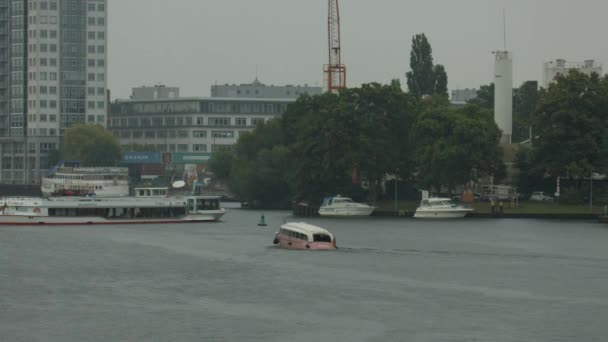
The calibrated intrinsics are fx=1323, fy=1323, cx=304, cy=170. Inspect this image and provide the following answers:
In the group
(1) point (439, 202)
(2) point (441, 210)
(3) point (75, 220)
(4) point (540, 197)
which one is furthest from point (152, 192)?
(4) point (540, 197)

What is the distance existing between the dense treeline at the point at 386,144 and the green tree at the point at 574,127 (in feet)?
22.3

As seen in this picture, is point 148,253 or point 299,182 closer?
point 148,253

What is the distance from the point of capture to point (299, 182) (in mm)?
187750

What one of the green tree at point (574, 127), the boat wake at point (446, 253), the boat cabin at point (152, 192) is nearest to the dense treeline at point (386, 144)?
the green tree at point (574, 127)

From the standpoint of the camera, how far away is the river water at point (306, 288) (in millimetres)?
70750

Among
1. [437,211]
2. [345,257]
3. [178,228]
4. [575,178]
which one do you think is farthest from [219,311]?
[575,178]

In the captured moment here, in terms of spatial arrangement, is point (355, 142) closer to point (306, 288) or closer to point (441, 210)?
point (441, 210)

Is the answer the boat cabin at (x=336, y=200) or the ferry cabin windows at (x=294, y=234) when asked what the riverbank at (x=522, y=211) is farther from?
the ferry cabin windows at (x=294, y=234)

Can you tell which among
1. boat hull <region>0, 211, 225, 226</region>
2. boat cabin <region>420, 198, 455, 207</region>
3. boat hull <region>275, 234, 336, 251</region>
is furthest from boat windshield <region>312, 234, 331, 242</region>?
boat cabin <region>420, 198, 455, 207</region>

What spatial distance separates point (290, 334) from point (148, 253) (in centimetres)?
4549

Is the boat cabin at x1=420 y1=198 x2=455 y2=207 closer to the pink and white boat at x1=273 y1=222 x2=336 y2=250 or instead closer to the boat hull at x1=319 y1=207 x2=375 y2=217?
the boat hull at x1=319 y1=207 x2=375 y2=217

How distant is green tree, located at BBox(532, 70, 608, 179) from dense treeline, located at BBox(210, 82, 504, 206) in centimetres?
679

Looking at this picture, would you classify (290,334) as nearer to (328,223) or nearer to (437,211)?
(328,223)

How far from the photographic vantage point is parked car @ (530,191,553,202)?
599ft
